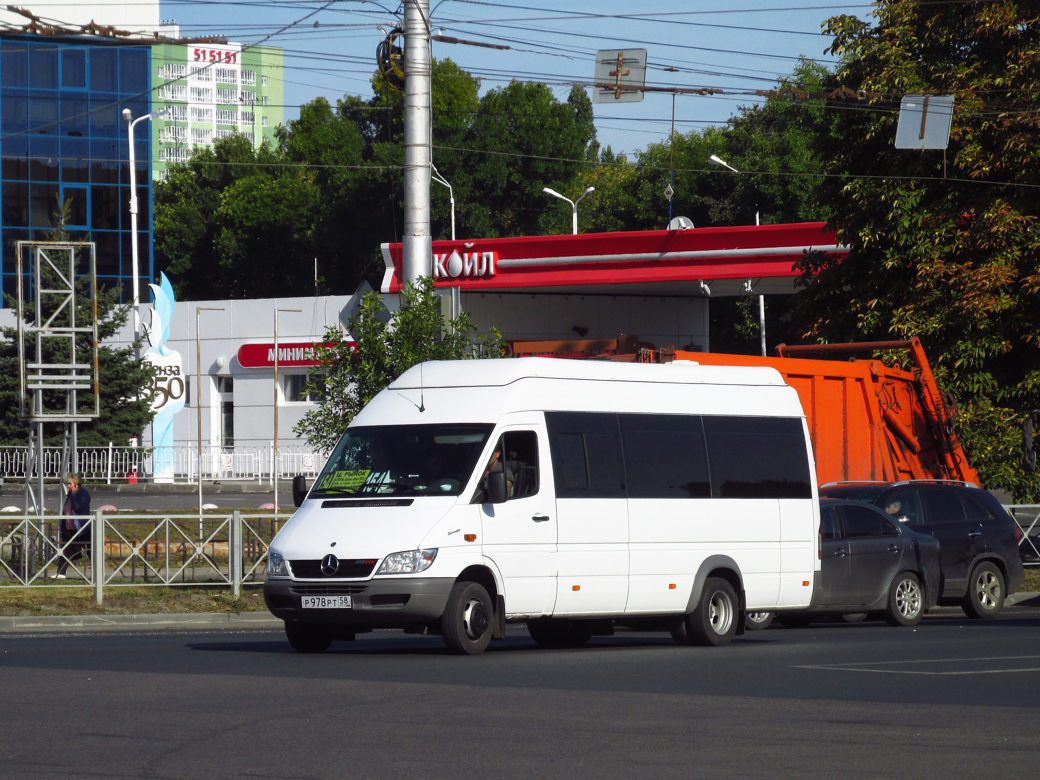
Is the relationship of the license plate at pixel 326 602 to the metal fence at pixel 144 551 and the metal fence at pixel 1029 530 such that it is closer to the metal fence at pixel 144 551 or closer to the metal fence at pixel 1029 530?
the metal fence at pixel 144 551

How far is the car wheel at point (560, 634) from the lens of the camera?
14734 mm

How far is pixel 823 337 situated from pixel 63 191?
40478mm

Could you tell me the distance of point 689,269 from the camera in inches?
1587

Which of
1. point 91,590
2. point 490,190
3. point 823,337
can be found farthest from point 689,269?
point 490,190

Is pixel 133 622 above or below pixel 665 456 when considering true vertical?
below

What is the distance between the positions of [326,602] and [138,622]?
21.9ft

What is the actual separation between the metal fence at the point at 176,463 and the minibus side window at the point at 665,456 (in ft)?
94.9

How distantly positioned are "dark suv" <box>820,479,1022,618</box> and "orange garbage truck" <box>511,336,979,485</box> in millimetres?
1382

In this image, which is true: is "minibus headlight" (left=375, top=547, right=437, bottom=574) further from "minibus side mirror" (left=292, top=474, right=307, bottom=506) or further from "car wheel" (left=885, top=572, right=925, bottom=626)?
"car wheel" (left=885, top=572, right=925, bottom=626)

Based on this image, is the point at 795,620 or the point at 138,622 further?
the point at 138,622

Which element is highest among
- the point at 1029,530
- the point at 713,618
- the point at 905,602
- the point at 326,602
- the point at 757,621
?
the point at 326,602

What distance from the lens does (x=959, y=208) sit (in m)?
25.3

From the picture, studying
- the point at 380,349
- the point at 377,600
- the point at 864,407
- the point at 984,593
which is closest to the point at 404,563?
the point at 377,600

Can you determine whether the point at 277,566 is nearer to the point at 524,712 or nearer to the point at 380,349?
the point at 524,712
